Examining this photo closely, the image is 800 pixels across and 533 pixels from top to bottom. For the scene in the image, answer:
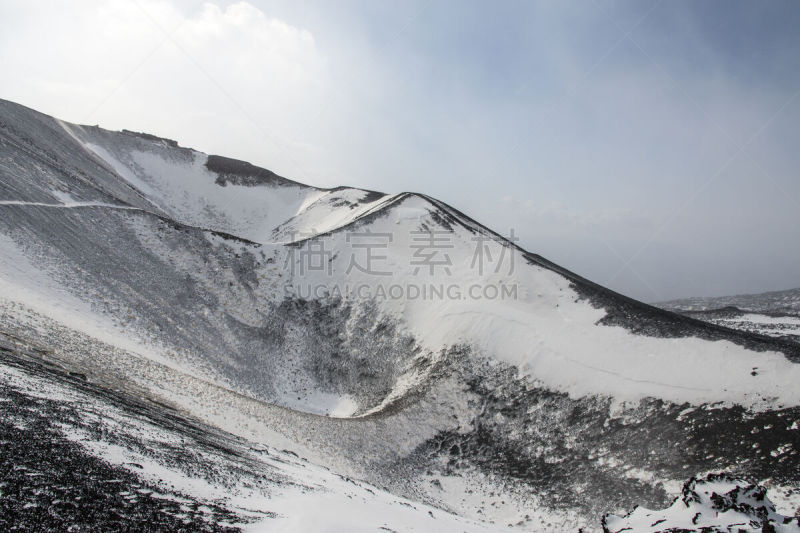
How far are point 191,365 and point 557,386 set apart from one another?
25020mm

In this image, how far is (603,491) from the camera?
20188 millimetres

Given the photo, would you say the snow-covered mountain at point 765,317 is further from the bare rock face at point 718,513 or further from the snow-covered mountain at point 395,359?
the bare rock face at point 718,513

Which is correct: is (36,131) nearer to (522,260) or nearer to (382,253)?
(382,253)

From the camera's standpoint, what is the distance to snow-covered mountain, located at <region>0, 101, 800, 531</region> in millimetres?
19609

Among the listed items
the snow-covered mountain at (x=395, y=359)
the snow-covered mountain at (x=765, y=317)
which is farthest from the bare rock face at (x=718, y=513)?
the snow-covered mountain at (x=765, y=317)

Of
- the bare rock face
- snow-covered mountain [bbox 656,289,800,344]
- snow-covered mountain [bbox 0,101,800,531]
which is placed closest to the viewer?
the bare rock face

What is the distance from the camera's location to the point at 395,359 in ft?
115

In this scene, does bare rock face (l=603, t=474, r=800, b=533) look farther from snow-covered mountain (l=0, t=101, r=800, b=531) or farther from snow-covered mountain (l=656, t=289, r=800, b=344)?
snow-covered mountain (l=656, t=289, r=800, b=344)

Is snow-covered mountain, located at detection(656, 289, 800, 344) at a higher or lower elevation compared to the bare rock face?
higher

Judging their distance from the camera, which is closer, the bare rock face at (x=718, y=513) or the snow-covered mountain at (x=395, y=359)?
the bare rock face at (x=718, y=513)

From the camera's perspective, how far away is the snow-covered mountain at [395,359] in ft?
64.3

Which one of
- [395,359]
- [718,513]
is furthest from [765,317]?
[718,513]

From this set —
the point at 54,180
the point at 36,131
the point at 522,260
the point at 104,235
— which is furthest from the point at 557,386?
the point at 36,131

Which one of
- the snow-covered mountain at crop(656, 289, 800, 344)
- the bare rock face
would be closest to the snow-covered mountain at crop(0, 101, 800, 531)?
the bare rock face
